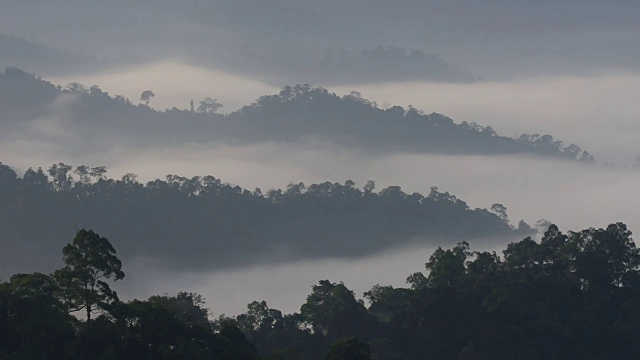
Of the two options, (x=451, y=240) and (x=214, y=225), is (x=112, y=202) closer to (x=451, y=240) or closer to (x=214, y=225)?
(x=214, y=225)

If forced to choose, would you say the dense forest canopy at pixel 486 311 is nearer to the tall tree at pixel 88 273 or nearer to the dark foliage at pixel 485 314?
the dark foliage at pixel 485 314

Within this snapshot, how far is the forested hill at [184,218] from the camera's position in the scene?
533 ft

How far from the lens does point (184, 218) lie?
173375 millimetres

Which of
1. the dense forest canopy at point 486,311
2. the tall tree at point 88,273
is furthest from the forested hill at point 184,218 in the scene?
the tall tree at point 88,273

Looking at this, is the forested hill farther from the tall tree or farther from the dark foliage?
the tall tree

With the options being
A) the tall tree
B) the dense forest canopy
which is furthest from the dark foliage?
the tall tree

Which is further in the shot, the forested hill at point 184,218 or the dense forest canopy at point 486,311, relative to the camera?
the forested hill at point 184,218

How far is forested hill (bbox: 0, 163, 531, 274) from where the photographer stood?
162 meters

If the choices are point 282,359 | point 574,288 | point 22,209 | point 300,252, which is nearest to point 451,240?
point 300,252

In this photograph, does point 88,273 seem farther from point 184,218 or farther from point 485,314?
point 184,218

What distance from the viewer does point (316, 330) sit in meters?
91.2

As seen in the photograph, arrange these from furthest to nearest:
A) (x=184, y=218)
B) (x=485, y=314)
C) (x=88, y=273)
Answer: (x=184, y=218), (x=485, y=314), (x=88, y=273)

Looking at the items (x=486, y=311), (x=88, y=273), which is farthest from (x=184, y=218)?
(x=88, y=273)

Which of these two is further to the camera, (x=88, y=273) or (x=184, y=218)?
(x=184, y=218)
